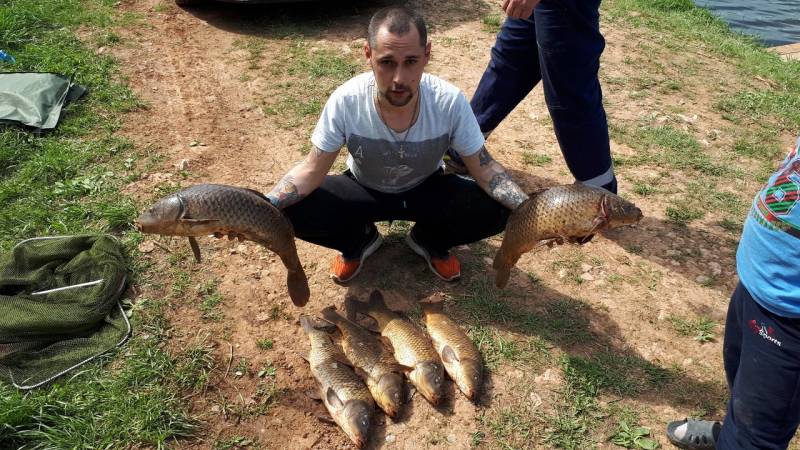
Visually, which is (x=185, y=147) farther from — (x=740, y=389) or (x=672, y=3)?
(x=672, y=3)

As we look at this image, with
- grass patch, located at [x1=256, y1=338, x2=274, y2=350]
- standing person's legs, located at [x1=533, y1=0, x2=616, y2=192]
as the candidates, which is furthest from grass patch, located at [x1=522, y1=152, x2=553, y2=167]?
grass patch, located at [x1=256, y1=338, x2=274, y2=350]

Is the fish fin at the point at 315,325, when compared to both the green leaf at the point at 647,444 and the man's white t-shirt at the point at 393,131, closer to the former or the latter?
the man's white t-shirt at the point at 393,131

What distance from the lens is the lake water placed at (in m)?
9.89

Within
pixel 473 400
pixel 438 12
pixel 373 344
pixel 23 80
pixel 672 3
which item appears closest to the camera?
pixel 473 400

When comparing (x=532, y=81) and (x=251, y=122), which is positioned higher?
(x=532, y=81)

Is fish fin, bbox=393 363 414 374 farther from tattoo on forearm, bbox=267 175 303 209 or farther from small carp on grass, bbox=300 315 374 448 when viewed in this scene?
tattoo on forearm, bbox=267 175 303 209

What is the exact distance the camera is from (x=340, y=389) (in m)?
2.84

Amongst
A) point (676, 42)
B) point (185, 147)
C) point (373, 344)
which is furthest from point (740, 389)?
point (676, 42)

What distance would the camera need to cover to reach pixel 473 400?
9.63 ft

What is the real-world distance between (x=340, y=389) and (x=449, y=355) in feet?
2.02

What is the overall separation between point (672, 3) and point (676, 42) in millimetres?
1848

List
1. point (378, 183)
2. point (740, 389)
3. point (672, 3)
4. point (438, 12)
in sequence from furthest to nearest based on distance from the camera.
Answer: point (672, 3) → point (438, 12) → point (378, 183) → point (740, 389)

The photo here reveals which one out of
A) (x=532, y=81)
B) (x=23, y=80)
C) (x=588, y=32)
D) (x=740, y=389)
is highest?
(x=588, y=32)

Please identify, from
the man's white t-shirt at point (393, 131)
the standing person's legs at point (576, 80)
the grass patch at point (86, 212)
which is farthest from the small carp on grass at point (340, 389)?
the standing person's legs at point (576, 80)
